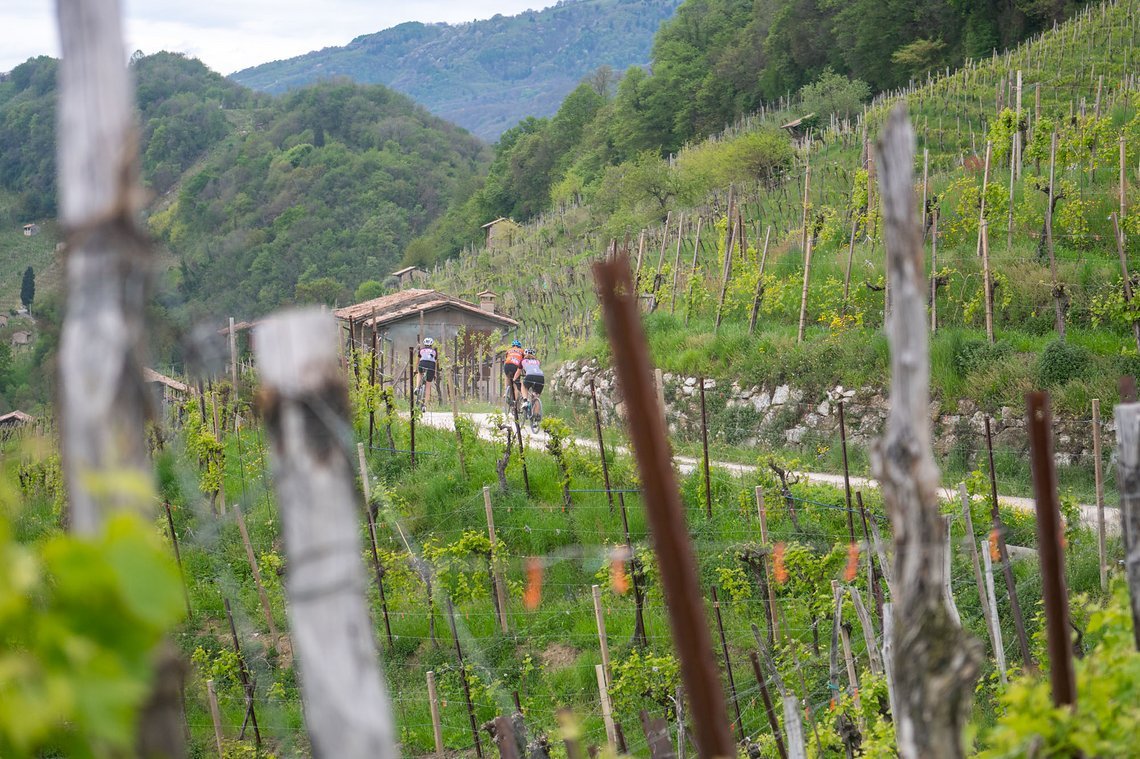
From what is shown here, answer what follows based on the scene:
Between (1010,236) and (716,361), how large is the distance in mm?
4674

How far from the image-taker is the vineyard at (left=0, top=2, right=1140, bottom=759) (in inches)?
53.2

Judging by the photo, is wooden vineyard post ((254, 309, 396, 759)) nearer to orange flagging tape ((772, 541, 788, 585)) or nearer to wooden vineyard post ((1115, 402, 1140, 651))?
wooden vineyard post ((1115, 402, 1140, 651))

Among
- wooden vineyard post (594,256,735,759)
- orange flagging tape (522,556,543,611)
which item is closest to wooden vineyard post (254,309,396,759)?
wooden vineyard post (594,256,735,759)

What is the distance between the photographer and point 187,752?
9.22 metres

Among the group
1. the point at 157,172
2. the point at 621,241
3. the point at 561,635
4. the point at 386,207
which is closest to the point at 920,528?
the point at 561,635

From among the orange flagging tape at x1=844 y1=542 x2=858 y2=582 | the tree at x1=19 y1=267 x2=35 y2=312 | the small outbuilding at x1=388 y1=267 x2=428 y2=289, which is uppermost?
the tree at x1=19 y1=267 x2=35 y2=312

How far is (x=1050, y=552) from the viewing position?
2078mm

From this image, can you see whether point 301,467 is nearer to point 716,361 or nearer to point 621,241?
point 716,361

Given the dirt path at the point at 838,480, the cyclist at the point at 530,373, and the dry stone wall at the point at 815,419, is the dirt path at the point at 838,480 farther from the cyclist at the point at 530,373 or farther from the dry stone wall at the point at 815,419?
the dry stone wall at the point at 815,419

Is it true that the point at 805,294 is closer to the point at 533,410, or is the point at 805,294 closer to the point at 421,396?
the point at 533,410

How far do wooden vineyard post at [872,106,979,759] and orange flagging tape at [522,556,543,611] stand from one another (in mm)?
8804

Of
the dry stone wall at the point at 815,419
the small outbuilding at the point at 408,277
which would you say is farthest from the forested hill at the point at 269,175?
the dry stone wall at the point at 815,419

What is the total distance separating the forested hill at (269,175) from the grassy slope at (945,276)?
24292 mm

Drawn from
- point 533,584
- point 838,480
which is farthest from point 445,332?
point 533,584
